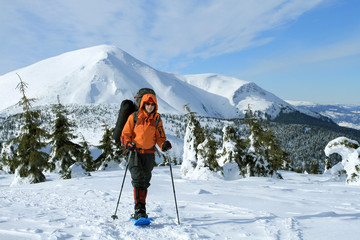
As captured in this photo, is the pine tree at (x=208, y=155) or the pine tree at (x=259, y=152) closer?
the pine tree at (x=208, y=155)

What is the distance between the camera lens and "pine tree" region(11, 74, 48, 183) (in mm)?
17203

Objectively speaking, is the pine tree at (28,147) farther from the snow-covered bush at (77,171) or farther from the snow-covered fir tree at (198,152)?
the snow-covered fir tree at (198,152)

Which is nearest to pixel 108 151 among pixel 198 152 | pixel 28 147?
pixel 28 147

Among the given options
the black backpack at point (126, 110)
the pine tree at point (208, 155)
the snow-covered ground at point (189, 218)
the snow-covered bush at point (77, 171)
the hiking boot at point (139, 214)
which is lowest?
the snow-covered bush at point (77, 171)

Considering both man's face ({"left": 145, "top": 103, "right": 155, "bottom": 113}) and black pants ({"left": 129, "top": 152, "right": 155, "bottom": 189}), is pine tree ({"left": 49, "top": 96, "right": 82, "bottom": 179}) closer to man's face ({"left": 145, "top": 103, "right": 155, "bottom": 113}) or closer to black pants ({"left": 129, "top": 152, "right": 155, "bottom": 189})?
black pants ({"left": 129, "top": 152, "right": 155, "bottom": 189})

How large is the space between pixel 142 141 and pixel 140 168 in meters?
0.54

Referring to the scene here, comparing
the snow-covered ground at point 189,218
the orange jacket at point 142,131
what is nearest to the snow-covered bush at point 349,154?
the snow-covered ground at point 189,218

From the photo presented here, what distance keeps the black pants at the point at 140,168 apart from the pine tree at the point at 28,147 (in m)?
15.8

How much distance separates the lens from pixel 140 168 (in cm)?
462

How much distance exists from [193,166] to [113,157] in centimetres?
1293

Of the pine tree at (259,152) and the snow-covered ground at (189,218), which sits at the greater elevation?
the pine tree at (259,152)

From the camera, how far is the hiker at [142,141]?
459cm

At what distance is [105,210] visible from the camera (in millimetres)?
5031

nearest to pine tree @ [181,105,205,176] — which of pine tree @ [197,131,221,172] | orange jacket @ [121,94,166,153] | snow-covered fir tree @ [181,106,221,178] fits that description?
snow-covered fir tree @ [181,106,221,178]
